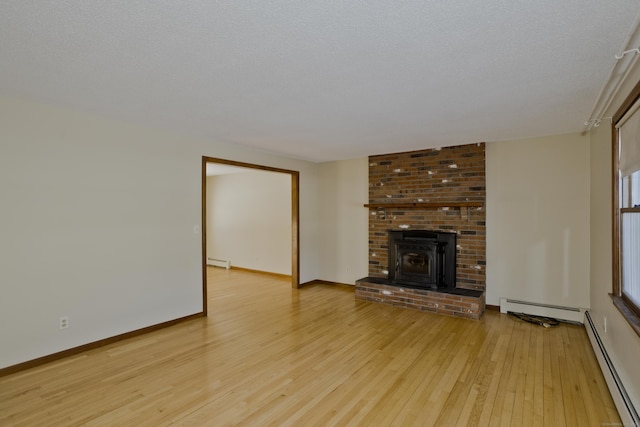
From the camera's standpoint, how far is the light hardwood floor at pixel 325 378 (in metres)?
2.15

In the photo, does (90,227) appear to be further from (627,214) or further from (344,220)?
(627,214)

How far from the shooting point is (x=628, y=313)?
2.13 meters

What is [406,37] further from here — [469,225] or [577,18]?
[469,225]

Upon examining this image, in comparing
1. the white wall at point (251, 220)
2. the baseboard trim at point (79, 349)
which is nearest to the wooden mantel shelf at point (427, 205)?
the white wall at point (251, 220)

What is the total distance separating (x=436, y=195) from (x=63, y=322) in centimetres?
479

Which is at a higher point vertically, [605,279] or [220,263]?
[605,279]

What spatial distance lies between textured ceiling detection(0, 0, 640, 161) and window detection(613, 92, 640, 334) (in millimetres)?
425

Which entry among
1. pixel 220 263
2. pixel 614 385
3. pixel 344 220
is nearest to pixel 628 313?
pixel 614 385

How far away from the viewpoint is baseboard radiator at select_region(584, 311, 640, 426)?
1.91m

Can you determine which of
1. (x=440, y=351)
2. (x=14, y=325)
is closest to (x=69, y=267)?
(x=14, y=325)

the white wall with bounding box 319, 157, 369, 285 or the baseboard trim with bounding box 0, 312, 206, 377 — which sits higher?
the white wall with bounding box 319, 157, 369, 285

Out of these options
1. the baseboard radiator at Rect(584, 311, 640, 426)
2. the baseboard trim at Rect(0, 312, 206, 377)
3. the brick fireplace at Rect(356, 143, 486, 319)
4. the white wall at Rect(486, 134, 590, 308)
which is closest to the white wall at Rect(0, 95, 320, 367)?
the baseboard trim at Rect(0, 312, 206, 377)

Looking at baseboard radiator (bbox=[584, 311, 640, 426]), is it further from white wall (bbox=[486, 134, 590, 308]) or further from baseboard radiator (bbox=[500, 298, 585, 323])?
white wall (bbox=[486, 134, 590, 308])

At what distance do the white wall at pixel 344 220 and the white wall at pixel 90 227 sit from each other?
2.49 m
